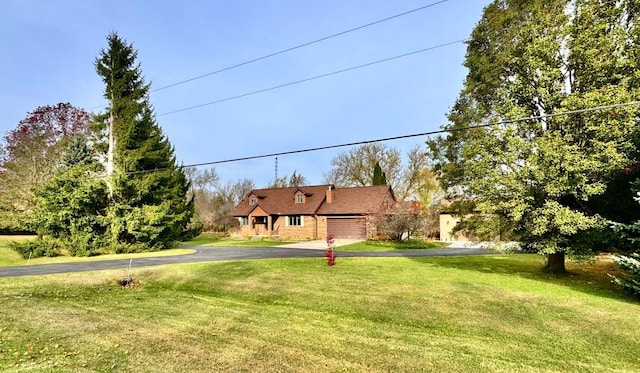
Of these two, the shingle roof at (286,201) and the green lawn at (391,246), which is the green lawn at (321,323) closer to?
the green lawn at (391,246)

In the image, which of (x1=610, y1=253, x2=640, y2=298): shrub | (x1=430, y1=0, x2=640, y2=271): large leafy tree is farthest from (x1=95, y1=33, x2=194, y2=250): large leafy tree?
(x1=610, y1=253, x2=640, y2=298): shrub

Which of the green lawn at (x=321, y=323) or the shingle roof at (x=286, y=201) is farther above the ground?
the shingle roof at (x=286, y=201)

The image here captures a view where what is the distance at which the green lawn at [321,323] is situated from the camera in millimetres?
5047

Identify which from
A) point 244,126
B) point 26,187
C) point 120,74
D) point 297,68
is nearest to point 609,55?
point 297,68

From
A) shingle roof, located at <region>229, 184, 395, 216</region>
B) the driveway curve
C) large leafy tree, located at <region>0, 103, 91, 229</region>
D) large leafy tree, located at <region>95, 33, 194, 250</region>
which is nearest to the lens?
the driveway curve

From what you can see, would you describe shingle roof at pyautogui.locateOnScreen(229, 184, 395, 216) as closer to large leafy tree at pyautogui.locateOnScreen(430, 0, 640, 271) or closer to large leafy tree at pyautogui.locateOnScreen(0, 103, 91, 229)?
large leafy tree at pyautogui.locateOnScreen(0, 103, 91, 229)

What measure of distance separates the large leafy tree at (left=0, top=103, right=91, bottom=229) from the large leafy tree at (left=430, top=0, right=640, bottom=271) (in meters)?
34.3

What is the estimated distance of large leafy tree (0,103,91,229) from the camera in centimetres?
3053

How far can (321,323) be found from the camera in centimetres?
712

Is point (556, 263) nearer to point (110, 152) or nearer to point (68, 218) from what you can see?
point (68, 218)

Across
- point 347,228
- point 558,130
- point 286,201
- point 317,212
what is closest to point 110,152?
point 286,201

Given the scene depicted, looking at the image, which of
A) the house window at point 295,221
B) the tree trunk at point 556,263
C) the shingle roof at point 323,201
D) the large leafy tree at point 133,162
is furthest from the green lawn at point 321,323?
the house window at point 295,221

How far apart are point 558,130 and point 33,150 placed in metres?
39.5

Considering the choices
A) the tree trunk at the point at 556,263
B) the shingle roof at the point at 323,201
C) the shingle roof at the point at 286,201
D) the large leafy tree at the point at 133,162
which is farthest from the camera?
the shingle roof at the point at 286,201
